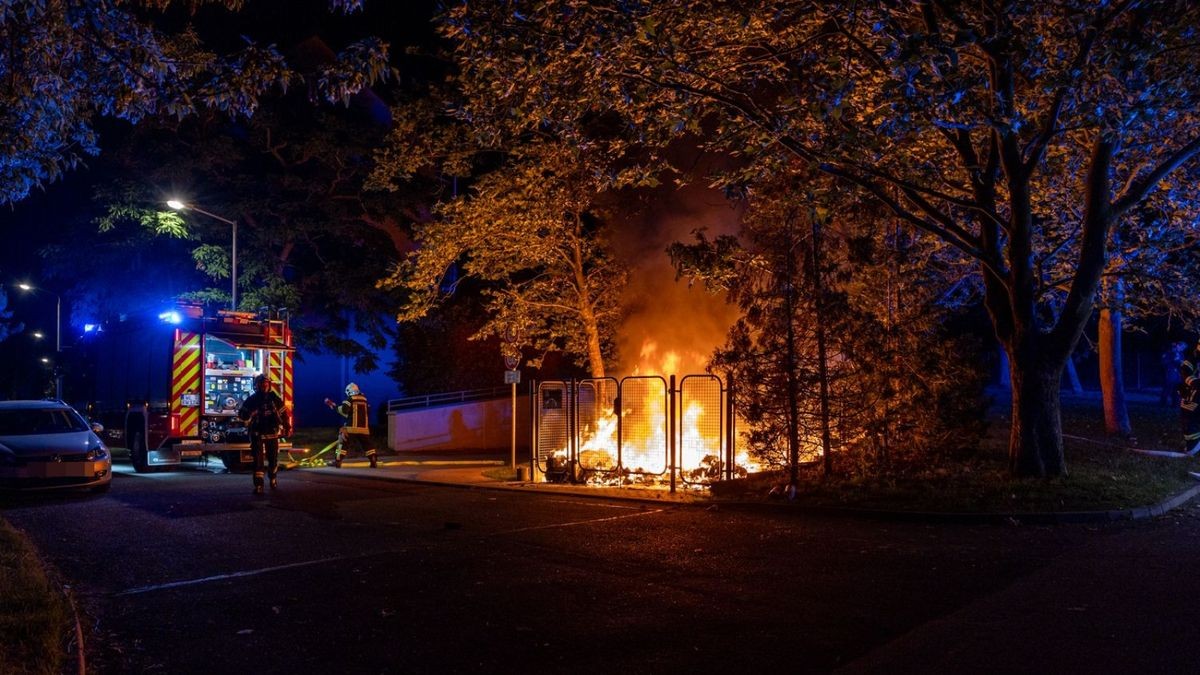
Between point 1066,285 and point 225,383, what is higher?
point 1066,285

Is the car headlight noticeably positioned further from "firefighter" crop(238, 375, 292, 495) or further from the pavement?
the pavement

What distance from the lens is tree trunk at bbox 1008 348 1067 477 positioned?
42.3 feet

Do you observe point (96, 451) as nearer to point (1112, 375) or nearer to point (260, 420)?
point (260, 420)

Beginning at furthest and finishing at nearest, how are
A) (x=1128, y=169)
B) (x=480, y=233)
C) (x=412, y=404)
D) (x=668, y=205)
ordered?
1. (x=412, y=404)
2. (x=668, y=205)
3. (x=480, y=233)
4. (x=1128, y=169)

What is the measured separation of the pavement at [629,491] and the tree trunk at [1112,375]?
7.91 metres

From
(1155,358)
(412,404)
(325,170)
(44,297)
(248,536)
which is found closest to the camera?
(248,536)

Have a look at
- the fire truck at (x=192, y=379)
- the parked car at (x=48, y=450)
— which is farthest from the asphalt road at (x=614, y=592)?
the fire truck at (x=192, y=379)

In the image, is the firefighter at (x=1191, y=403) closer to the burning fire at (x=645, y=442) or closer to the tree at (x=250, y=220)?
the burning fire at (x=645, y=442)

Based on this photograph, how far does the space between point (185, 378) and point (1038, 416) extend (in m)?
15.6

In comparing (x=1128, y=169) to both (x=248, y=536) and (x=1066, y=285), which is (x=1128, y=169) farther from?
(x=248, y=536)

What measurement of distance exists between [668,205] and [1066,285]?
8.08 meters

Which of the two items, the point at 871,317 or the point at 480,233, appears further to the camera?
the point at 480,233

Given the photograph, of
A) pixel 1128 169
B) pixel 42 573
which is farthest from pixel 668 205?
pixel 42 573

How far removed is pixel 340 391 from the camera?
3644 cm
